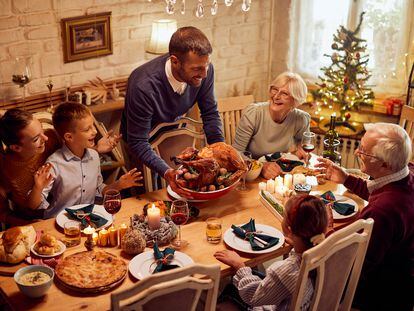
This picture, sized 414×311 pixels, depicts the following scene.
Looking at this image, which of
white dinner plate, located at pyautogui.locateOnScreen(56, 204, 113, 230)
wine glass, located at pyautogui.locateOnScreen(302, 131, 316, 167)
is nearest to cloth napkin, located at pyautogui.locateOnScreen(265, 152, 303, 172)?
wine glass, located at pyautogui.locateOnScreen(302, 131, 316, 167)

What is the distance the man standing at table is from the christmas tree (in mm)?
1548

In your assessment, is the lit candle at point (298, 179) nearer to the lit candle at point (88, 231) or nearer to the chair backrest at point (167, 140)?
the chair backrest at point (167, 140)

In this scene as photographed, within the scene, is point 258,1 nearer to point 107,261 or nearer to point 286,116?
point 286,116

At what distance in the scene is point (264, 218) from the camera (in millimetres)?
2666

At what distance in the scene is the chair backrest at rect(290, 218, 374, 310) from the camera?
2039 millimetres

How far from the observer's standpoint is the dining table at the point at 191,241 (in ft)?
6.77

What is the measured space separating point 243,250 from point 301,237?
332 mm

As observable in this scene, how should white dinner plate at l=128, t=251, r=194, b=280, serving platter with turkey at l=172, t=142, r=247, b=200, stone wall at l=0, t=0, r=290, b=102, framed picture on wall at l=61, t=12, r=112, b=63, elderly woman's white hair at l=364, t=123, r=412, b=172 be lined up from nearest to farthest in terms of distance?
white dinner plate at l=128, t=251, r=194, b=280
elderly woman's white hair at l=364, t=123, r=412, b=172
serving platter with turkey at l=172, t=142, r=247, b=200
stone wall at l=0, t=0, r=290, b=102
framed picture on wall at l=61, t=12, r=112, b=63

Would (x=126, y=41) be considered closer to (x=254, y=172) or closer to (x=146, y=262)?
(x=254, y=172)

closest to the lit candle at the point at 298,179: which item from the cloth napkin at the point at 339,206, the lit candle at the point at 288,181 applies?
the lit candle at the point at 288,181

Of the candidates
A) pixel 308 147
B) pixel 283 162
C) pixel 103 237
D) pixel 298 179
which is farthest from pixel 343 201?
pixel 103 237

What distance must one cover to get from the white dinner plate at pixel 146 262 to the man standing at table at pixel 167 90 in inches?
A: 19.1

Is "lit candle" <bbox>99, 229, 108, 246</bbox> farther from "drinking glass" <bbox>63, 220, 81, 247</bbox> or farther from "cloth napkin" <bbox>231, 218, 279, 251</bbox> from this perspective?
"cloth napkin" <bbox>231, 218, 279, 251</bbox>

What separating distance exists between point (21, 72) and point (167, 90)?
1.13 metres
